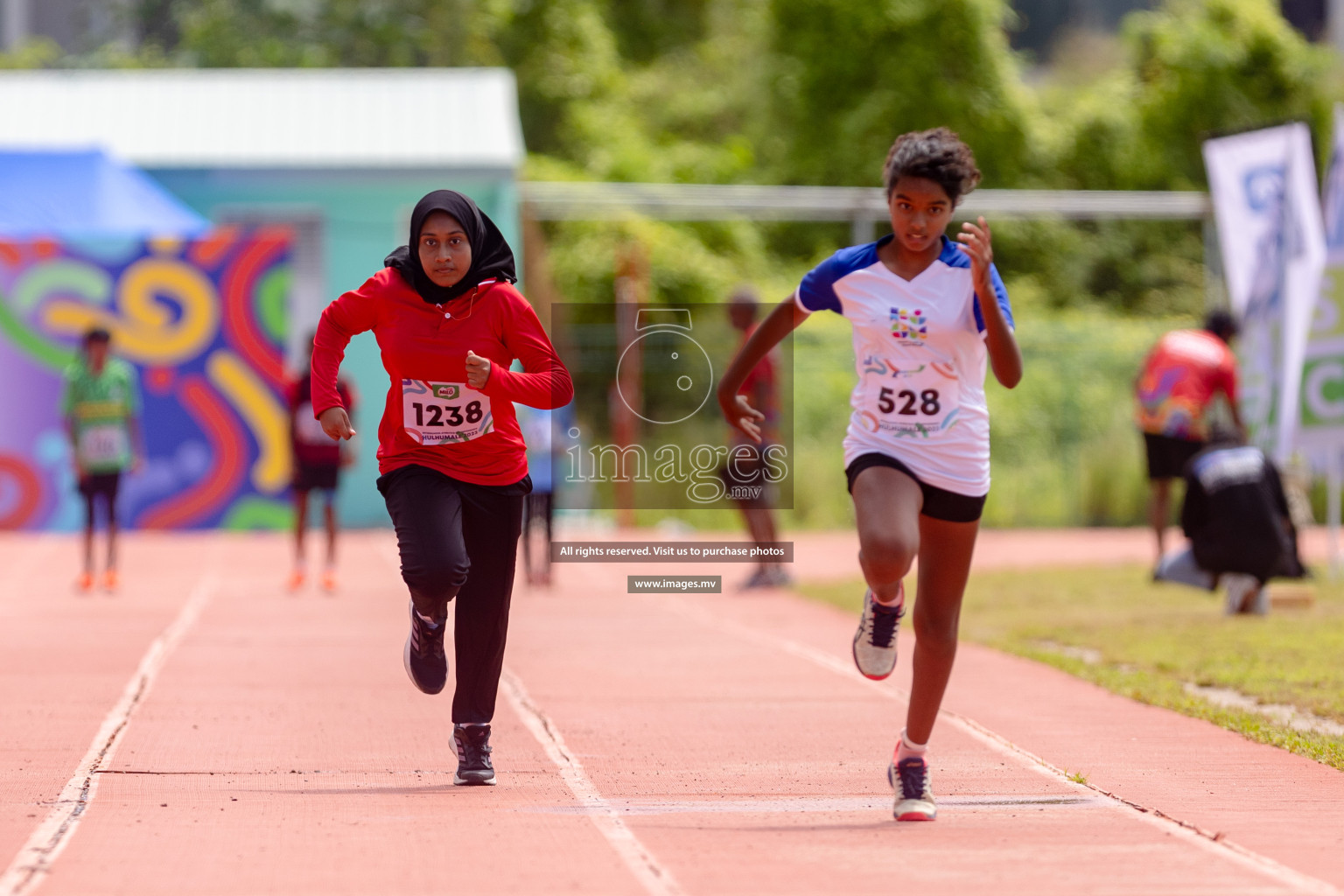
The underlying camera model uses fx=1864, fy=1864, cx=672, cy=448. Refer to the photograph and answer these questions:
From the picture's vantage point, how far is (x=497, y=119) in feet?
75.6

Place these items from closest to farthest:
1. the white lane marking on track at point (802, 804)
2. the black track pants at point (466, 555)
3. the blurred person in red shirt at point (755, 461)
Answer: the white lane marking on track at point (802, 804)
the black track pants at point (466, 555)
the blurred person in red shirt at point (755, 461)

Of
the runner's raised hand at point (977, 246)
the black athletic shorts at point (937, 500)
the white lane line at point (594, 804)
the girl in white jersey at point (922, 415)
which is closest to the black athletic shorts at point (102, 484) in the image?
the white lane line at point (594, 804)

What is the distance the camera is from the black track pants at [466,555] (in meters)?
5.93

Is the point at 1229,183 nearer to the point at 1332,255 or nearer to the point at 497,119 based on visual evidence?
the point at 1332,255

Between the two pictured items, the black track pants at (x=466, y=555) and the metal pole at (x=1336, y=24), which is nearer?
the black track pants at (x=466, y=555)

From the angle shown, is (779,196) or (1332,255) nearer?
(1332,255)

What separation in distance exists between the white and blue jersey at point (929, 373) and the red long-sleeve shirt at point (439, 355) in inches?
40.7

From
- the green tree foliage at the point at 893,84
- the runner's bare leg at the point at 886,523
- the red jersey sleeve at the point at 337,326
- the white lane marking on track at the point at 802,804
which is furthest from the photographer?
the green tree foliage at the point at 893,84

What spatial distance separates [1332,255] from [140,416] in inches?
501

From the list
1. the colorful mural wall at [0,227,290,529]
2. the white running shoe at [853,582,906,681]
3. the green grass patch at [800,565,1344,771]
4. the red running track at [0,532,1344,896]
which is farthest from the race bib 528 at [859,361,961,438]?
the colorful mural wall at [0,227,290,529]

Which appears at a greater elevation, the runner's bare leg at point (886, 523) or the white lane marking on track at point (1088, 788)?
the runner's bare leg at point (886, 523)

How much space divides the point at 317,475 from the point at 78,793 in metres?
7.89

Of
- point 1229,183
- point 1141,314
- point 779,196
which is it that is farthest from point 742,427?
point 1141,314

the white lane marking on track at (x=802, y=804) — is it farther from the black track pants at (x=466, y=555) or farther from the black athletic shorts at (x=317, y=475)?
the black athletic shorts at (x=317, y=475)
